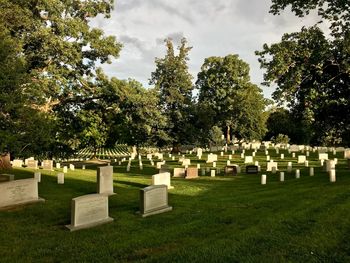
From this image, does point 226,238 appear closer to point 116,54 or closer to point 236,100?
point 116,54

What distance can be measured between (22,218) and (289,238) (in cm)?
866

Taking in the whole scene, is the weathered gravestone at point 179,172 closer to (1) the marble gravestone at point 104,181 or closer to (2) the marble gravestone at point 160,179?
(2) the marble gravestone at point 160,179

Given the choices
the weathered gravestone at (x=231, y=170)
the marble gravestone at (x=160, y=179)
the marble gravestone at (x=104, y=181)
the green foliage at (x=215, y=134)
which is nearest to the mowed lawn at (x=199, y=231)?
the marble gravestone at (x=104, y=181)

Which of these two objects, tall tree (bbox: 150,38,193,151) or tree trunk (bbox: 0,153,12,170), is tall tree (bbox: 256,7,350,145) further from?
tall tree (bbox: 150,38,193,151)

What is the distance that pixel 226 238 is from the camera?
9016 millimetres

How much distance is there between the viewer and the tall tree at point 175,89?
47250mm

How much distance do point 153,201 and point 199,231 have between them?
2.98m

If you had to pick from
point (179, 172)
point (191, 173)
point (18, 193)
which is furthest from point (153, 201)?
point (179, 172)

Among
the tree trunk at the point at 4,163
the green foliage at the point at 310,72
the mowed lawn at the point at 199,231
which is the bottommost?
the mowed lawn at the point at 199,231

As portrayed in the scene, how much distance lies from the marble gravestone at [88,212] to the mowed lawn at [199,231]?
1.02 ft

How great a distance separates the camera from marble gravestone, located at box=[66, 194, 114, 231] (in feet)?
35.1

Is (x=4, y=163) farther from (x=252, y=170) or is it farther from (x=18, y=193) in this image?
(x=252, y=170)

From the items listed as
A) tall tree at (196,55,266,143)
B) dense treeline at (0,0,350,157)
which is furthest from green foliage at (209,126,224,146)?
dense treeline at (0,0,350,157)

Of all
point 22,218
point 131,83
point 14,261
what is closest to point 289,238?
point 14,261
